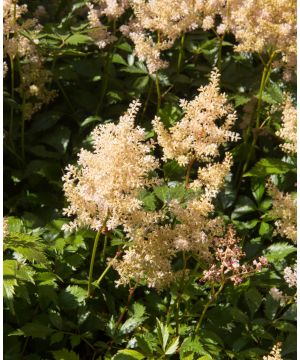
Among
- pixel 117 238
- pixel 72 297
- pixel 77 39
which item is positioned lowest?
pixel 72 297

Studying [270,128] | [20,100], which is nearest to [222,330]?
[270,128]

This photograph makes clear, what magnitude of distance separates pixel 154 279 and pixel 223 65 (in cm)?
242

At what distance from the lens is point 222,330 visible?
348cm

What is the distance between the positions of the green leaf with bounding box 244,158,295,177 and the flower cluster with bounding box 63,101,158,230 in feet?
4.63

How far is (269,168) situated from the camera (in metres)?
4.18

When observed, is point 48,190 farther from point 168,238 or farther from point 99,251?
point 168,238

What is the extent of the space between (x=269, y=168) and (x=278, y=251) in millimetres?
589

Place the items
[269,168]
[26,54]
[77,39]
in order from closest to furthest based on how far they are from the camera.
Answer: [269,168] < [77,39] < [26,54]

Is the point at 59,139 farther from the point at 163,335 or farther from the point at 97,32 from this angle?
the point at 163,335

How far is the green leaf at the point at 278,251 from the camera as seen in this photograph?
381 cm

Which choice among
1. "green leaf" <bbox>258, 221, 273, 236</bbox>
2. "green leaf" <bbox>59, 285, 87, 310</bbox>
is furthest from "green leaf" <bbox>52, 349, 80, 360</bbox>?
"green leaf" <bbox>258, 221, 273, 236</bbox>

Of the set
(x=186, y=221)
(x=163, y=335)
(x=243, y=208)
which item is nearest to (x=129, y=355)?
(x=163, y=335)

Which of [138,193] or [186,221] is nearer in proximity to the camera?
[138,193]

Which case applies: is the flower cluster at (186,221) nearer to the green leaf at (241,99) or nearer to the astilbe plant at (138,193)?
the astilbe plant at (138,193)
